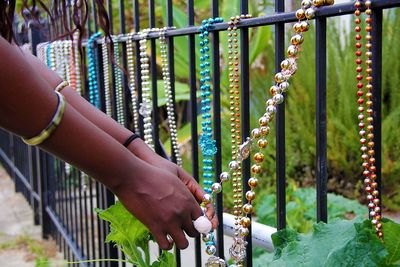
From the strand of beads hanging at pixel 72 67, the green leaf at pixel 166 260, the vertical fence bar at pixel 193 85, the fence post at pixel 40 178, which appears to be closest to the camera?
the green leaf at pixel 166 260

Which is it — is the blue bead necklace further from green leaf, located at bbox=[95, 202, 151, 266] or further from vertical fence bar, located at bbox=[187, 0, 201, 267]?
green leaf, located at bbox=[95, 202, 151, 266]

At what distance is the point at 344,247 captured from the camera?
0.94m

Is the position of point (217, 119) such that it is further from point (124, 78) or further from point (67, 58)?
point (67, 58)

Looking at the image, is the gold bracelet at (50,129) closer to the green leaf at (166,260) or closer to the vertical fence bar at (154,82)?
the green leaf at (166,260)

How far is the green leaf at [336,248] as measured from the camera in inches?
36.7

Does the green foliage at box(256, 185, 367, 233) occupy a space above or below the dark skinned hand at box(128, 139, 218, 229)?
below

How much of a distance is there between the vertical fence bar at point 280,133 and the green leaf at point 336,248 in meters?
0.25

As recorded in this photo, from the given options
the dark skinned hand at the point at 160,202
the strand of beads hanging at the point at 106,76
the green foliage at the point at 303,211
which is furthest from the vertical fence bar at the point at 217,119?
the green foliage at the point at 303,211

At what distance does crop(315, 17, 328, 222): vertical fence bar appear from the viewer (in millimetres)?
1188

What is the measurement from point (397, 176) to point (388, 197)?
149mm

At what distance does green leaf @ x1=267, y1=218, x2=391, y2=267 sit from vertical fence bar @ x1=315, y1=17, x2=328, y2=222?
0.16 meters

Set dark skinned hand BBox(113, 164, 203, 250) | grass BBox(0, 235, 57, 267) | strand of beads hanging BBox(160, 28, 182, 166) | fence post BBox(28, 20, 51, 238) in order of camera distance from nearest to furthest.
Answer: dark skinned hand BBox(113, 164, 203, 250) → strand of beads hanging BBox(160, 28, 182, 166) → fence post BBox(28, 20, 51, 238) → grass BBox(0, 235, 57, 267)

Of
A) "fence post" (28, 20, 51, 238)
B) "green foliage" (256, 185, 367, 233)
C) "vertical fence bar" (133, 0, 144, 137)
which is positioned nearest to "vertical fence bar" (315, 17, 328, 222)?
"vertical fence bar" (133, 0, 144, 137)

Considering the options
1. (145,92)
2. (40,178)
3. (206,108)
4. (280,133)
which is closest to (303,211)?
(145,92)
